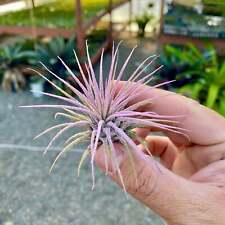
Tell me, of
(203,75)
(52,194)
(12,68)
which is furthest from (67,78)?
(52,194)

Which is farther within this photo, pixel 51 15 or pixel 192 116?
pixel 51 15

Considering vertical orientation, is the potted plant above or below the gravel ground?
above

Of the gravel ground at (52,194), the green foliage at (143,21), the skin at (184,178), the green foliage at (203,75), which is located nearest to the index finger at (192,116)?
Result: the skin at (184,178)

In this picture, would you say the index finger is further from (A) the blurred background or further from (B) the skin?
(A) the blurred background

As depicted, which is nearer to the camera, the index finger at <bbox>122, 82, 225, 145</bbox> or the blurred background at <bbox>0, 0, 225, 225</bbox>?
the index finger at <bbox>122, 82, 225, 145</bbox>

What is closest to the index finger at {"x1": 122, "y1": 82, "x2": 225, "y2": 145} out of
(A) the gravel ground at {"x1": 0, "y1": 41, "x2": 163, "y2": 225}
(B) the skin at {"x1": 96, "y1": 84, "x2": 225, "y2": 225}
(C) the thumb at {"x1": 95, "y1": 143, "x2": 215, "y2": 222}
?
(B) the skin at {"x1": 96, "y1": 84, "x2": 225, "y2": 225}

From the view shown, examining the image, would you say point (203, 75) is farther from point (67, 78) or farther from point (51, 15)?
point (51, 15)

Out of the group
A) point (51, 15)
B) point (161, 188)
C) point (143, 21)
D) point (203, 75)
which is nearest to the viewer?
point (161, 188)
